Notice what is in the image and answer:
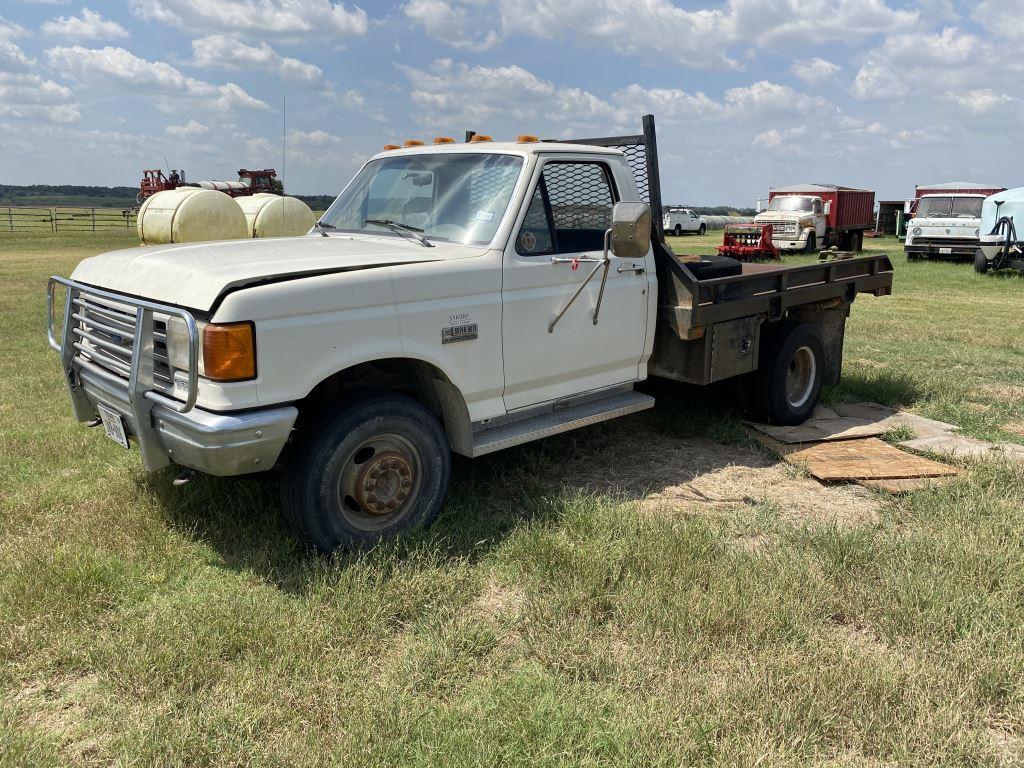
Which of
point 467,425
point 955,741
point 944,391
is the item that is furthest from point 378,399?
point 944,391

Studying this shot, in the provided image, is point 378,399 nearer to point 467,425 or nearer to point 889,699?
point 467,425

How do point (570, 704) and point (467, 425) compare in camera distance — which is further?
point (467, 425)

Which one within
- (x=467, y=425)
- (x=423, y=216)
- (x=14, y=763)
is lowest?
(x=14, y=763)

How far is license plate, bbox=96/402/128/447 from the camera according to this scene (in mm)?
4051

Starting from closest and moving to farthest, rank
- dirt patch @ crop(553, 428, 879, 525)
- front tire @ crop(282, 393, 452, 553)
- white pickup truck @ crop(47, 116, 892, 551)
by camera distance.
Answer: white pickup truck @ crop(47, 116, 892, 551) < front tire @ crop(282, 393, 452, 553) < dirt patch @ crop(553, 428, 879, 525)

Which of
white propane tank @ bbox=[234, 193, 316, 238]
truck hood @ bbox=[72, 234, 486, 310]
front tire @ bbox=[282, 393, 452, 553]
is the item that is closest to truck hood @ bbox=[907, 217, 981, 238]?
white propane tank @ bbox=[234, 193, 316, 238]

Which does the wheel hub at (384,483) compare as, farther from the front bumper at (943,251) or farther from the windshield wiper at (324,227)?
the front bumper at (943,251)

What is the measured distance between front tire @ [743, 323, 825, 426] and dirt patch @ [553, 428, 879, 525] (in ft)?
1.87

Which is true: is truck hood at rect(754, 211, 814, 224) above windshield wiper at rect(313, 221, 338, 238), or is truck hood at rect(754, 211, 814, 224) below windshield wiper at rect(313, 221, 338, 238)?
above

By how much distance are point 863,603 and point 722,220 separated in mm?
53202

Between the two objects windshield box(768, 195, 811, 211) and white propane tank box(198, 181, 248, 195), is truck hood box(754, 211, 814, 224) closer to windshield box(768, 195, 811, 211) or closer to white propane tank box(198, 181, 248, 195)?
windshield box(768, 195, 811, 211)

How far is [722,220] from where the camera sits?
5409 centimetres

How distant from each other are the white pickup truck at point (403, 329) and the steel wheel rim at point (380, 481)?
0.01m

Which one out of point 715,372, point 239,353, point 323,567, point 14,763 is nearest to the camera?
point 14,763
